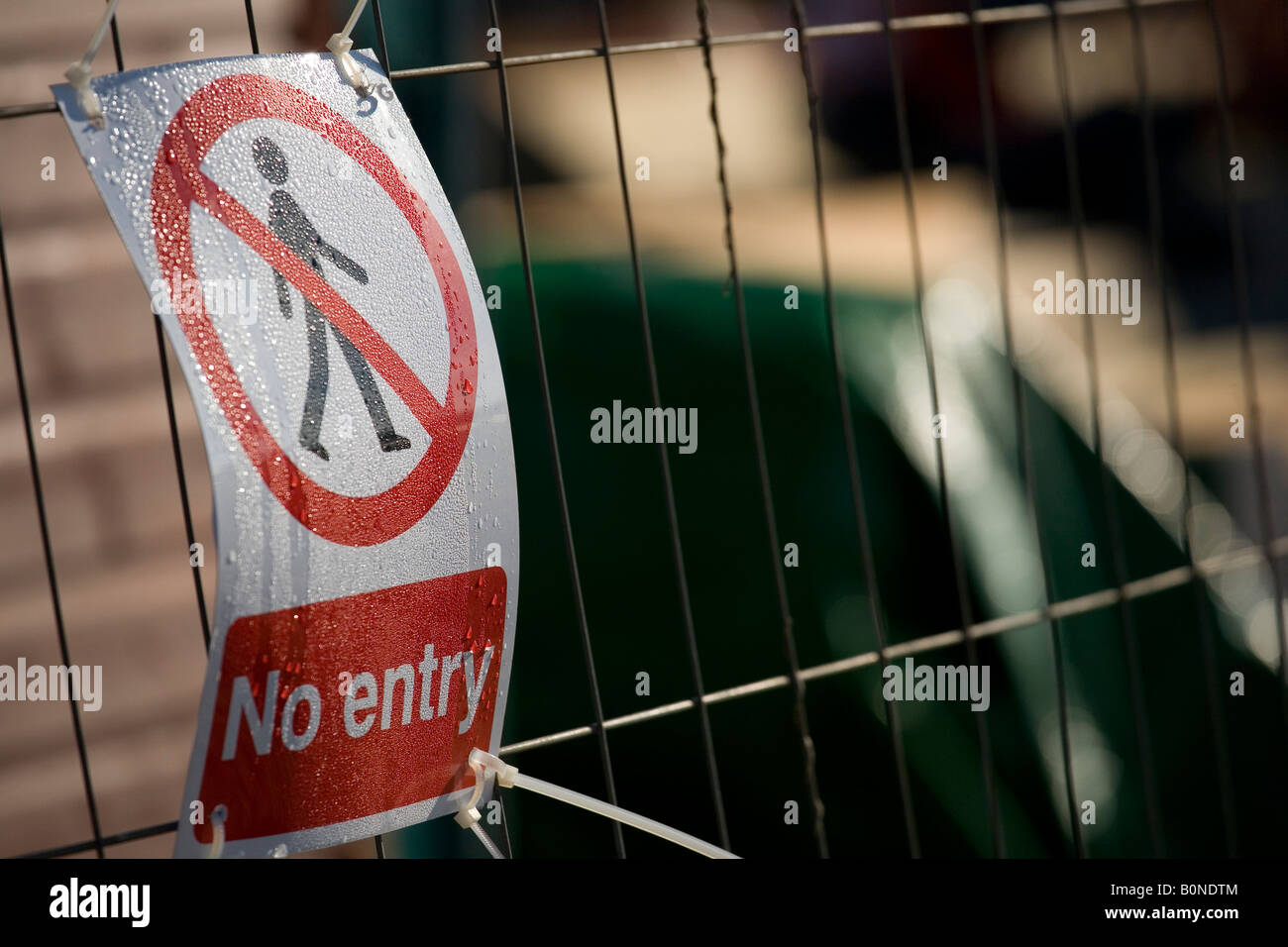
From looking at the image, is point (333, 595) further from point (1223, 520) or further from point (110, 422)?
point (1223, 520)

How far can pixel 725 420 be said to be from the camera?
2551 millimetres

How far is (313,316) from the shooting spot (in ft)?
3.68

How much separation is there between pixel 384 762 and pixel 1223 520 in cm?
222

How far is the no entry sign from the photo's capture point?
105cm

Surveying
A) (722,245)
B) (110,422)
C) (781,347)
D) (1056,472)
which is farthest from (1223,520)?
(110,422)

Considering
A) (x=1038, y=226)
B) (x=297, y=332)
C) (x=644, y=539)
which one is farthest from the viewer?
(x=1038, y=226)
